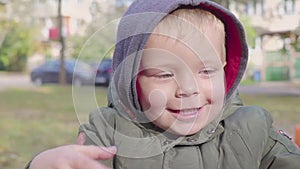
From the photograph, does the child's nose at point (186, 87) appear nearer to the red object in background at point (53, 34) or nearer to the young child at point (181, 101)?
the young child at point (181, 101)

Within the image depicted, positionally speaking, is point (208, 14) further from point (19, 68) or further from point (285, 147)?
point (19, 68)

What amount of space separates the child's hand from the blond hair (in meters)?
0.17

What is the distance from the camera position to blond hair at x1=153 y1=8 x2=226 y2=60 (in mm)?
606

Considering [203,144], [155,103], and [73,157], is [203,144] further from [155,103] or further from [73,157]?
[73,157]

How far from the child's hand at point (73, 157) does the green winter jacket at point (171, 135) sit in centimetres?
11

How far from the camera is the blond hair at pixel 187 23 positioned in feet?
1.99

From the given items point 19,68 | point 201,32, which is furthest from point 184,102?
point 19,68

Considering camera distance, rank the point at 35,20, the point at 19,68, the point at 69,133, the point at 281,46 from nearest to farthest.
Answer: the point at 69,133, the point at 281,46, the point at 35,20, the point at 19,68

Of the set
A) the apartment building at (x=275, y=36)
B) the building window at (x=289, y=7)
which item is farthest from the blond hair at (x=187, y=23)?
the building window at (x=289, y=7)

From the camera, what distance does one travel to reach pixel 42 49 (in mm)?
11328

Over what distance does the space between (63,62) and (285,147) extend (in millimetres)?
7592

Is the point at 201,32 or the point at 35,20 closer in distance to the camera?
the point at 201,32

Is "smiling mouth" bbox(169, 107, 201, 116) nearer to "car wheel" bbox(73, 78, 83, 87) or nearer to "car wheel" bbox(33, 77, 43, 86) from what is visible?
"car wheel" bbox(73, 78, 83, 87)

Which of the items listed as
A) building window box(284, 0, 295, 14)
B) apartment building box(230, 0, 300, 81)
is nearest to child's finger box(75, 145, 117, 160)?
apartment building box(230, 0, 300, 81)
